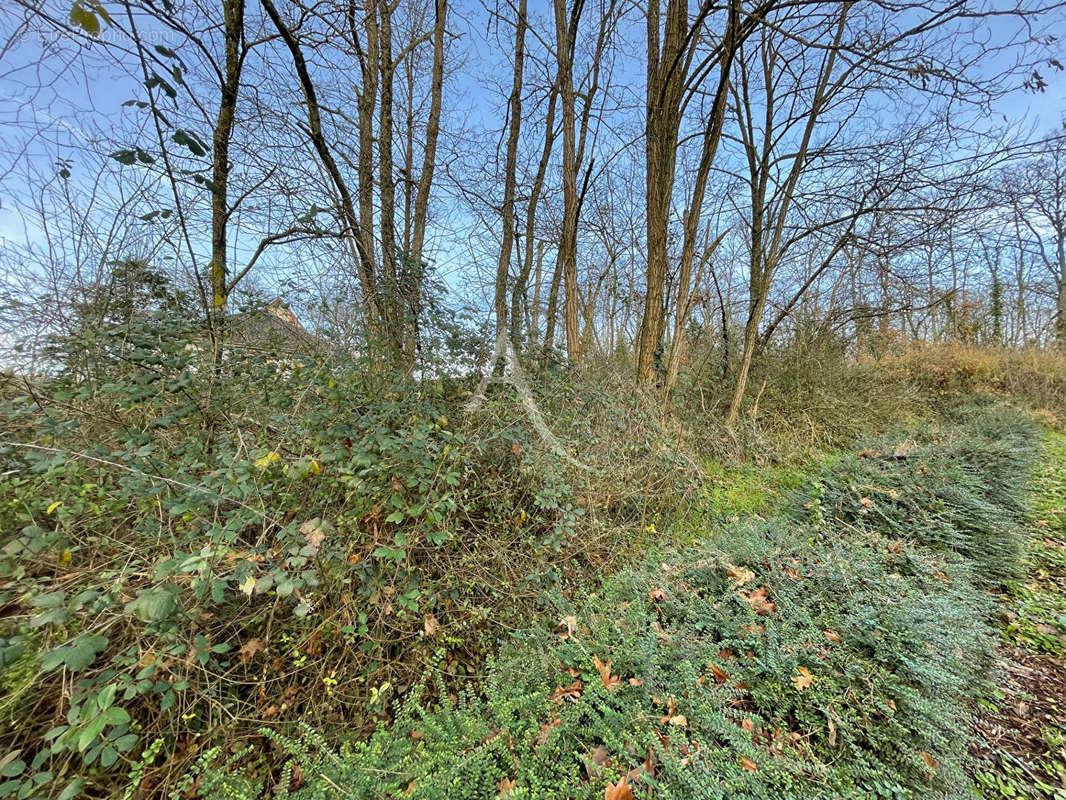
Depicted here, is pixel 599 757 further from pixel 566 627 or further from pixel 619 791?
pixel 566 627

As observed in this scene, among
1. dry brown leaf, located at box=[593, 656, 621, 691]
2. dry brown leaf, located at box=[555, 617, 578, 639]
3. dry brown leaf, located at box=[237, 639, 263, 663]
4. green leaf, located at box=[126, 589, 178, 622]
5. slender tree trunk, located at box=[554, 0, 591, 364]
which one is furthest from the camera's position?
slender tree trunk, located at box=[554, 0, 591, 364]

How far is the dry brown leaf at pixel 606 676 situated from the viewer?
165cm

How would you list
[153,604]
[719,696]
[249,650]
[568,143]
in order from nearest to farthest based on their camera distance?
1. [153,604]
2. [719,696]
3. [249,650]
4. [568,143]

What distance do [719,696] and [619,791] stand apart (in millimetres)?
536

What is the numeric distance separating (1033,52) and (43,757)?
Answer: 6683mm

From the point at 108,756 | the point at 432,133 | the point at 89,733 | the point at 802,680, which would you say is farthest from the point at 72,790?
the point at 432,133

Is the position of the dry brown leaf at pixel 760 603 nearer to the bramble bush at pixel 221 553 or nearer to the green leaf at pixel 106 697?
the bramble bush at pixel 221 553

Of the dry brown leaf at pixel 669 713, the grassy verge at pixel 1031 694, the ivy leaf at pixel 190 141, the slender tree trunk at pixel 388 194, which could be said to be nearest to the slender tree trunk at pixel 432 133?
the slender tree trunk at pixel 388 194

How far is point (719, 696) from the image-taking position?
148cm

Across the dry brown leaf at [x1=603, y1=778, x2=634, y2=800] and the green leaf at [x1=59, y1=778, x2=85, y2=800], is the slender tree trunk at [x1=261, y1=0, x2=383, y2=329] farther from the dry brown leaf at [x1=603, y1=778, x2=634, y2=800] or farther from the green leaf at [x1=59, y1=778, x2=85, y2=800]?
the dry brown leaf at [x1=603, y1=778, x2=634, y2=800]

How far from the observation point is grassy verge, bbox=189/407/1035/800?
1292 mm

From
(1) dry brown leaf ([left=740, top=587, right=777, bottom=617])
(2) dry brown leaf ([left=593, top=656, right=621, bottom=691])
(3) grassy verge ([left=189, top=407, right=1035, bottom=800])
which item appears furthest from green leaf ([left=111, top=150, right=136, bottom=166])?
(1) dry brown leaf ([left=740, top=587, right=777, bottom=617])

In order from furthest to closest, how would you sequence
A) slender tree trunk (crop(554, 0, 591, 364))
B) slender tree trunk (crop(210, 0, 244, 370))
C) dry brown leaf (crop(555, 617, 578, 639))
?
1. slender tree trunk (crop(554, 0, 591, 364))
2. slender tree trunk (crop(210, 0, 244, 370))
3. dry brown leaf (crop(555, 617, 578, 639))

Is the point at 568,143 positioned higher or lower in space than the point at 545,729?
higher
